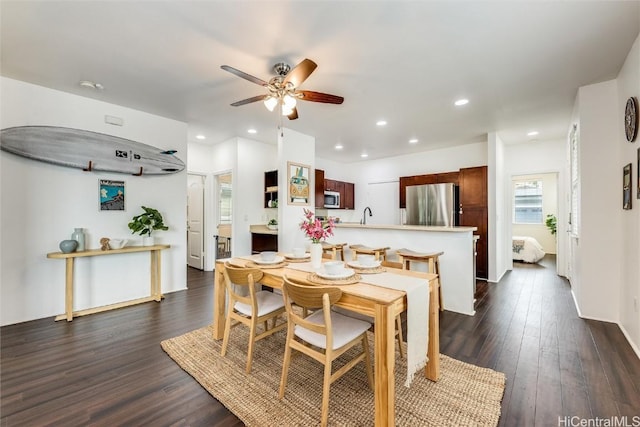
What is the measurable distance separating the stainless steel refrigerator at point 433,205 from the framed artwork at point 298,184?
7.83 feet

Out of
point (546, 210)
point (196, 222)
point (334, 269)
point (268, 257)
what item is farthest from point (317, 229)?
point (546, 210)

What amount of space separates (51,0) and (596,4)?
12.4 feet

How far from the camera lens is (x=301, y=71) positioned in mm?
2145

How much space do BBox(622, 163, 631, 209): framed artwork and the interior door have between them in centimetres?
631

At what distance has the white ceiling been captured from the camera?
1.91 m

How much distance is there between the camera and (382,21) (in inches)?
78.4

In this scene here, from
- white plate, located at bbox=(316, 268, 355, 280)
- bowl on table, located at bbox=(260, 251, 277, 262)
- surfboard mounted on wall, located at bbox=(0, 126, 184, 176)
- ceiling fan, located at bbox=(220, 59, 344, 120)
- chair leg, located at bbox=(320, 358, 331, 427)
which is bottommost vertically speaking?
chair leg, located at bbox=(320, 358, 331, 427)

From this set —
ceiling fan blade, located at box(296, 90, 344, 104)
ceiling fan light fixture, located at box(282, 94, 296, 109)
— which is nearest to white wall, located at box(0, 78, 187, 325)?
ceiling fan light fixture, located at box(282, 94, 296, 109)

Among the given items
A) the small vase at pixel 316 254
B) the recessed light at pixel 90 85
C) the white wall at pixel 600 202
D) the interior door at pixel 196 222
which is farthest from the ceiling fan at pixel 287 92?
the interior door at pixel 196 222

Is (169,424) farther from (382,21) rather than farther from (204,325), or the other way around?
(382,21)

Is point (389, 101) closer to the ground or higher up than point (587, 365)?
higher up

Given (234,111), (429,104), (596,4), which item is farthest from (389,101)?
(234,111)

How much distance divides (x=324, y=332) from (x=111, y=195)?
3566 mm

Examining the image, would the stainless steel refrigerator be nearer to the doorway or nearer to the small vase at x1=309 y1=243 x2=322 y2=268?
the small vase at x1=309 y1=243 x2=322 y2=268
